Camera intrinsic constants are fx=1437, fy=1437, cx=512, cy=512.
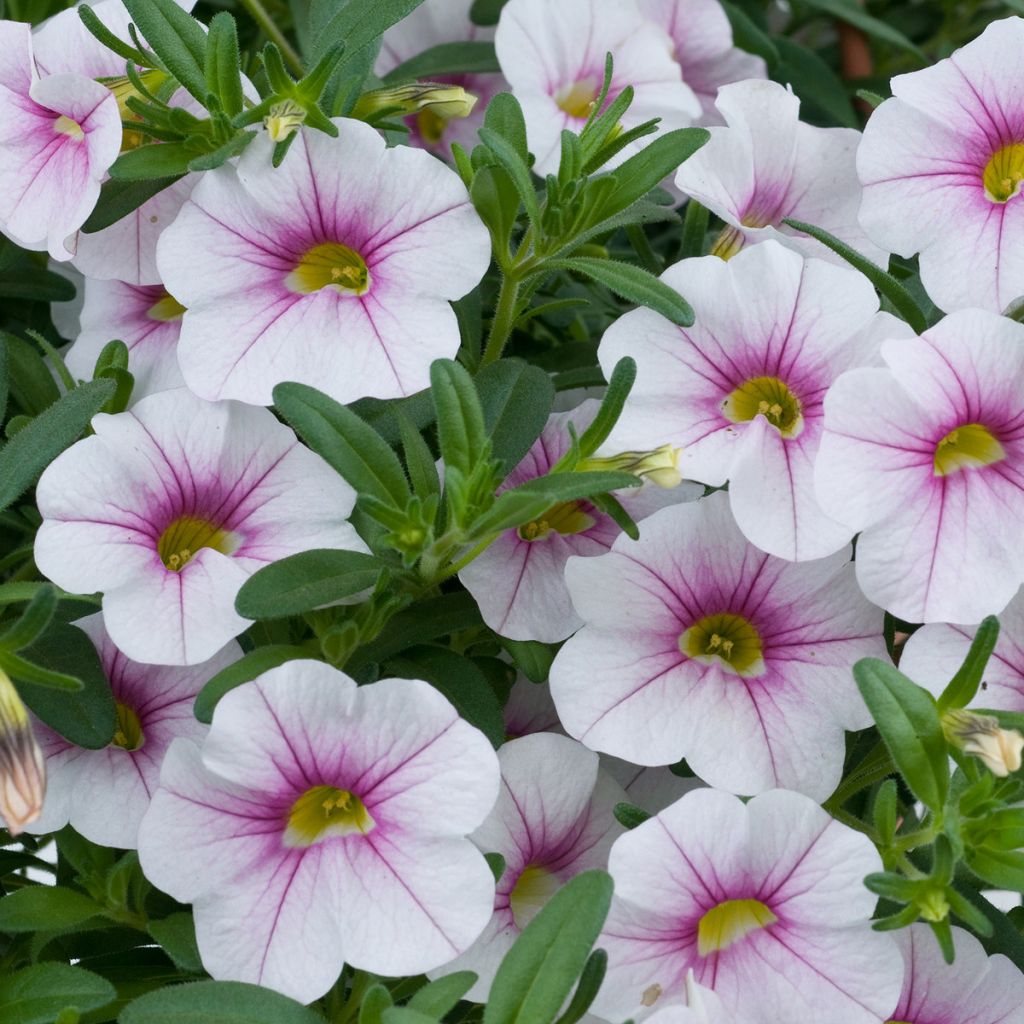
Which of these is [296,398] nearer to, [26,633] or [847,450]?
[26,633]

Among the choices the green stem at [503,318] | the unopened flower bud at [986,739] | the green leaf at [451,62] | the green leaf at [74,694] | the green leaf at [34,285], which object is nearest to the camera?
the unopened flower bud at [986,739]

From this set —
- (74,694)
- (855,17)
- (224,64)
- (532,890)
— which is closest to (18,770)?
(74,694)

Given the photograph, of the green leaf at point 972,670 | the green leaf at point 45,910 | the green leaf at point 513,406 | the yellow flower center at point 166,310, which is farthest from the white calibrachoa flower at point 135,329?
the green leaf at point 972,670

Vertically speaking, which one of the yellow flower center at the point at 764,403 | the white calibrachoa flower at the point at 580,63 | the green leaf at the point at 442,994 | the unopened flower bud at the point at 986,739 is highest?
the white calibrachoa flower at the point at 580,63

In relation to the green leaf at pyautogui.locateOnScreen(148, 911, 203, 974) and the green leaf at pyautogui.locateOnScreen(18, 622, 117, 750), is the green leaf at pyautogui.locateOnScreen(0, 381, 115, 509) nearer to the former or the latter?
the green leaf at pyautogui.locateOnScreen(18, 622, 117, 750)

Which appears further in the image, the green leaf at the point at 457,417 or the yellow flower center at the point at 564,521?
the yellow flower center at the point at 564,521

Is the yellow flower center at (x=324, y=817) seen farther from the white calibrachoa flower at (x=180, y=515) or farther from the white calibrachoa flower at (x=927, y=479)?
the white calibrachoa flower at (x=927, y=479)

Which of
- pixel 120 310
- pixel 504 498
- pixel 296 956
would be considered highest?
pixel 120 310

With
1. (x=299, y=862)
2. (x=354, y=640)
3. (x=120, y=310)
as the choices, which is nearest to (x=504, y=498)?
(x=354, y=640)

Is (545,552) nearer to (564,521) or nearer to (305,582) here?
(564,521)
